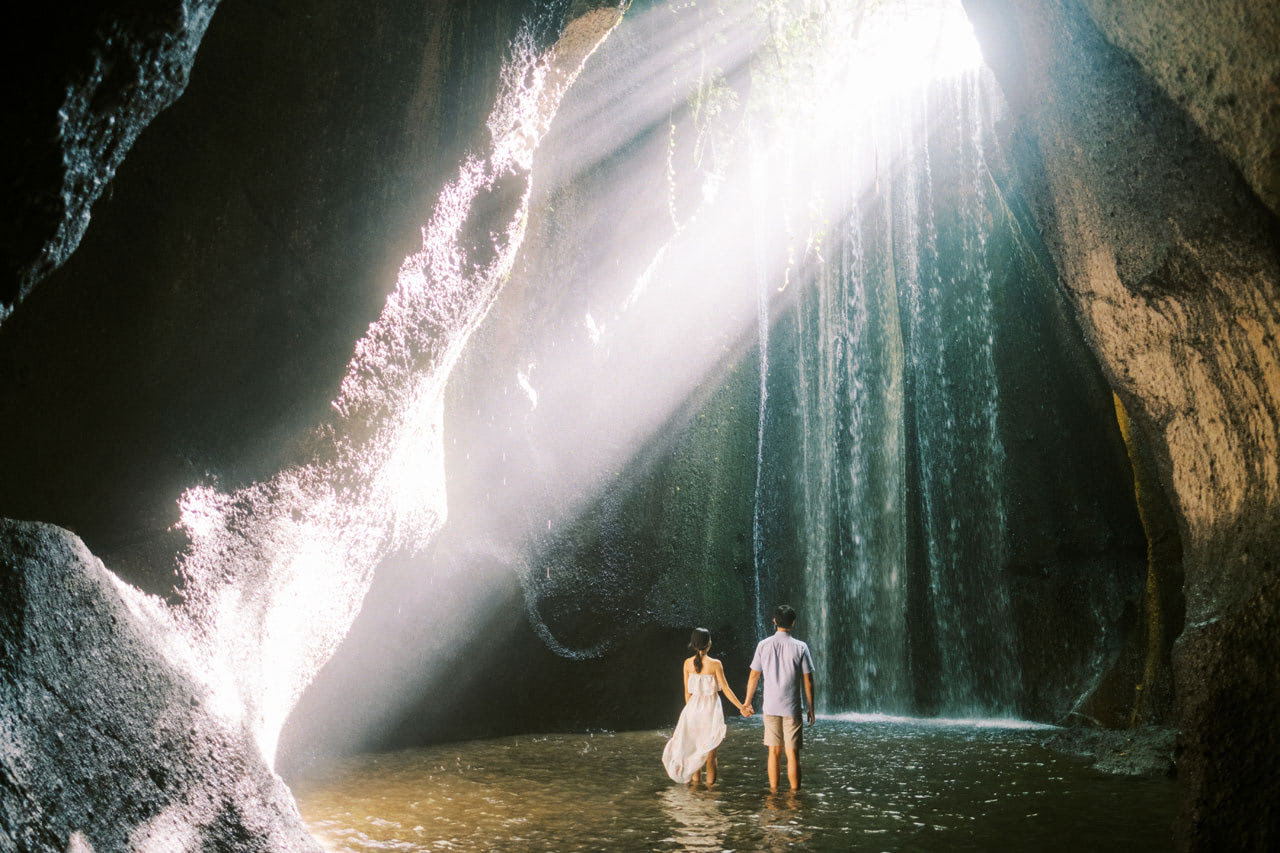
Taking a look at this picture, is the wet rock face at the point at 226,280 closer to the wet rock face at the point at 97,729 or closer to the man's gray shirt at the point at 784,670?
the wet rock face at the point at 97,729

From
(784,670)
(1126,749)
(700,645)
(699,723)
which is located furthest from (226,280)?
(1126,749)

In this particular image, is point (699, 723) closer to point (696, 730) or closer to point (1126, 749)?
point (696, 730)

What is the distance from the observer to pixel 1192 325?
407 cm

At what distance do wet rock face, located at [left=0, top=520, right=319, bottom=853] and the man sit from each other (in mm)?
3800

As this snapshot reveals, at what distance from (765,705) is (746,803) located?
798mm

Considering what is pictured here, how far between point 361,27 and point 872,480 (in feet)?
41.2

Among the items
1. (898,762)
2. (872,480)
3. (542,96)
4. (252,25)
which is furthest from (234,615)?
(872,480)

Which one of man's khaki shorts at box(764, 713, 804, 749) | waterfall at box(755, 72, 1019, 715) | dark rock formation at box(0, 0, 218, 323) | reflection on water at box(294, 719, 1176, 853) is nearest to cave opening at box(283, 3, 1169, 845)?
waterfall at box(755, 72, 1019, 715)

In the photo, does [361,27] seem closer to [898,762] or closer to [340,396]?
[340,396]

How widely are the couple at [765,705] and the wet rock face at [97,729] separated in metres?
3.65

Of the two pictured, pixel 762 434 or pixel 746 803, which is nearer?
pixel 746 803

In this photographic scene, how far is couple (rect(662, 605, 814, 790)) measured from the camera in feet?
21.4

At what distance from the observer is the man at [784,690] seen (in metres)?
6.50

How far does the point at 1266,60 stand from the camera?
3.37 meters
